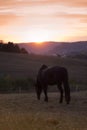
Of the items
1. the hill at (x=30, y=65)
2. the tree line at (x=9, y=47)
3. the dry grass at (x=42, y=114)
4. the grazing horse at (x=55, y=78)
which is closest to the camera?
the dry grass at (x=42, y=114)

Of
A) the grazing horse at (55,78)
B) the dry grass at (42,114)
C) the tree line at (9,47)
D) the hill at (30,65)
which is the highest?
the tree line at (9,47)

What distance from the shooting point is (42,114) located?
647 inches

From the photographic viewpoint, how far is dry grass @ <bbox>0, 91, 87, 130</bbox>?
41.7 ft

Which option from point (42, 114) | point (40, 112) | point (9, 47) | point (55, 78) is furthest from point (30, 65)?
point (42, 114)

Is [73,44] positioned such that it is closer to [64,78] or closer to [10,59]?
[10,59]

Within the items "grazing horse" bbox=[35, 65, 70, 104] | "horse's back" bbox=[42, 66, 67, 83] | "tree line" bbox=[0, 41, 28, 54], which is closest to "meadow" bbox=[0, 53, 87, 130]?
"grazing horse" bbox=[35, 65, 70, 104]

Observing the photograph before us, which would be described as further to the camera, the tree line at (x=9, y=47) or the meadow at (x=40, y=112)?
the tree line at (x=9, y=47)

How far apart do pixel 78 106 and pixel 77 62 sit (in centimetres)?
4581

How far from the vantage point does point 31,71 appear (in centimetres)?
5381

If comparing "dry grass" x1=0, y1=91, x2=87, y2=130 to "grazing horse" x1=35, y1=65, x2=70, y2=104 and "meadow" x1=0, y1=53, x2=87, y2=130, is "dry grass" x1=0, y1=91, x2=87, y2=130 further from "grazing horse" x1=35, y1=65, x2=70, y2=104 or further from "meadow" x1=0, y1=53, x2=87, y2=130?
"grazing horse" x1=35, y1=65, x2=70, y2=104

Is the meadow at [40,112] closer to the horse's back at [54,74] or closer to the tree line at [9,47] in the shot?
the horse's back at [54,74]

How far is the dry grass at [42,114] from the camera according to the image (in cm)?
1270

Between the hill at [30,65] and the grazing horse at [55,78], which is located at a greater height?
the hill at [30,65]

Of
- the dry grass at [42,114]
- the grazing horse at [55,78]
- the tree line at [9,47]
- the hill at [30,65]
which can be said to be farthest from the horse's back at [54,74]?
the tree line at [9,47]
